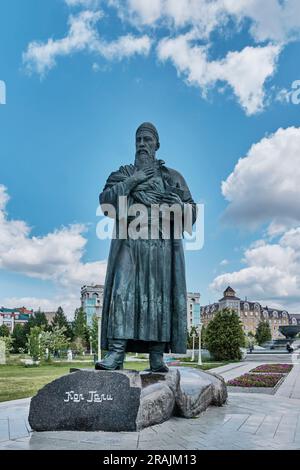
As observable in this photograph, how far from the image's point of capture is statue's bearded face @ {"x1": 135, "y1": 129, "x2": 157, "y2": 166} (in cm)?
636

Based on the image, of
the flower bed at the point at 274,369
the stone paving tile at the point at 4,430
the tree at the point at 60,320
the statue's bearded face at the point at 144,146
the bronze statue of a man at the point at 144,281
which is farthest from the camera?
the tree at the point at 60,320

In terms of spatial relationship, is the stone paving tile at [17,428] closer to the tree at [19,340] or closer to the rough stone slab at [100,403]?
the rough stone slab at [100,403]

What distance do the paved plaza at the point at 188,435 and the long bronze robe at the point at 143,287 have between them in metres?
1.05

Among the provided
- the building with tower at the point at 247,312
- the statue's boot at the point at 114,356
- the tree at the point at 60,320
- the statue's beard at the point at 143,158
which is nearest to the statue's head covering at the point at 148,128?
the statue's beard at the point at 143,158

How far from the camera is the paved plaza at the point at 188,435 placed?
14.7 ft

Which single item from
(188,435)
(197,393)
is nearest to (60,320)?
(197,393)

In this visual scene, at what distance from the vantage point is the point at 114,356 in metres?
5.65

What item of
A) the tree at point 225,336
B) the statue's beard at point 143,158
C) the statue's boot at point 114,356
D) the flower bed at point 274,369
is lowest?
the flower bed at point 274,369

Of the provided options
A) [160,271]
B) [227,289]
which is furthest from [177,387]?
[227,289]

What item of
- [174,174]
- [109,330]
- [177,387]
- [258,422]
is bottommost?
[258,422]

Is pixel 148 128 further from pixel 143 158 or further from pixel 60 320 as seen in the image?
pixel 60 320

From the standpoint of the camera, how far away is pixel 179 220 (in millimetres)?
6301
